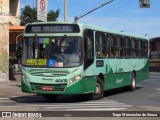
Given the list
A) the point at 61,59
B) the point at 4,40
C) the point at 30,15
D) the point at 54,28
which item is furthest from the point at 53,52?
the point at 30,15

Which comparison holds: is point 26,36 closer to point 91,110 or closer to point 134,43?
point 91,110

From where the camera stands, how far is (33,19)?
210 feet

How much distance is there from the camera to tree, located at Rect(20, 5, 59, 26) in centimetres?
6314

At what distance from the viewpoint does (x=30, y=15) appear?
65188 millimetres

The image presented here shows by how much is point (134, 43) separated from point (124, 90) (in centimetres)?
269

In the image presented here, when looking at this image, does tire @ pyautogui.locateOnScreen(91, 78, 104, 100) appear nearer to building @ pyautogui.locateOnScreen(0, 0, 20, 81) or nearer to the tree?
building @ pyautogui.locateOnScreen(0, 0, 20, 81)

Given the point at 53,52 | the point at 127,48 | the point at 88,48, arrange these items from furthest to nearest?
the point at 127,48 → the point at 88,48 → the point at 53,52

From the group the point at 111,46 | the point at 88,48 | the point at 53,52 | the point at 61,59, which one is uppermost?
the point at 111,46

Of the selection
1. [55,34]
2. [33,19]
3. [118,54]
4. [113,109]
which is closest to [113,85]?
[118,54]

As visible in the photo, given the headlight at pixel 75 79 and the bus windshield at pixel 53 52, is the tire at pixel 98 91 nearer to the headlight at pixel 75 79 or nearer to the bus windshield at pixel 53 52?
the headlight at pixel 75 79

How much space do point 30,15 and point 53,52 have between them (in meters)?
49.2

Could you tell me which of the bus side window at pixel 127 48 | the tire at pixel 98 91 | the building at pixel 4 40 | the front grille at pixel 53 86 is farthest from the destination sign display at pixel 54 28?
the building at pixel 4 40

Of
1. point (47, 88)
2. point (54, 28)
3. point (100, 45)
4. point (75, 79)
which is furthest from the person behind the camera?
point (100, 45)

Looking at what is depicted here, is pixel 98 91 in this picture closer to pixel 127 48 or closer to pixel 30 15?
pixel 127 48
